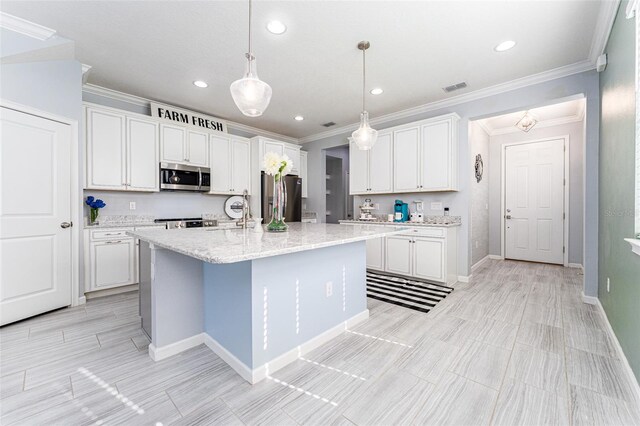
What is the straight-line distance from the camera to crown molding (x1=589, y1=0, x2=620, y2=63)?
6.66ft

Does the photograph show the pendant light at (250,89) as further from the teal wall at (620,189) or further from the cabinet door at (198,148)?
the cabinet door at (198,148)

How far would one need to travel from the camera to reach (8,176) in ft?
8.03

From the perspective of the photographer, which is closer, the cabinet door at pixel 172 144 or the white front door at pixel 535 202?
the cabinet door at pixel 172 144

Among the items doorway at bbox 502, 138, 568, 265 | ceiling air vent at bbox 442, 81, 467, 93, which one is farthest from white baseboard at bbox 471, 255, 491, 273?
ceiling air vent at bbox 442, 81, 467, 93

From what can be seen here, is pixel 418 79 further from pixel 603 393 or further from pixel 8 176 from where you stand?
pixel 8 176

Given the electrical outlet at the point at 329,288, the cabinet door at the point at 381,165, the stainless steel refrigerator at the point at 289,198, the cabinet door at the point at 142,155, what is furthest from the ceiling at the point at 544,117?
the cabinet door at the point at 142,155

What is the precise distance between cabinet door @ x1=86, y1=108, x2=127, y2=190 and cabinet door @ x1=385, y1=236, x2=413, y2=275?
389cm

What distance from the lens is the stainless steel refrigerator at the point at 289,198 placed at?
4.91 meters

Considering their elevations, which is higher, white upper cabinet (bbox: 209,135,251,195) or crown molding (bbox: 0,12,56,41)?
crown molding (bbox: 0,12,56,41)

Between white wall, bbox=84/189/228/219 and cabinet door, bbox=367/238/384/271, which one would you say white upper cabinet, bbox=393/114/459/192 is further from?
white wall, bbox=84/189/228/219

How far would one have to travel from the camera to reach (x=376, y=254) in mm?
4355

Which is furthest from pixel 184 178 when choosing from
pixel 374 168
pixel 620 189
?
pixel 620 189

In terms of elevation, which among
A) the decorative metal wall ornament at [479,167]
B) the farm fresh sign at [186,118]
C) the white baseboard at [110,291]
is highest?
the farm fresh sign at [186,118]

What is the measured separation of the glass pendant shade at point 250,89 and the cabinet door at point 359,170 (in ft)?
9.97
